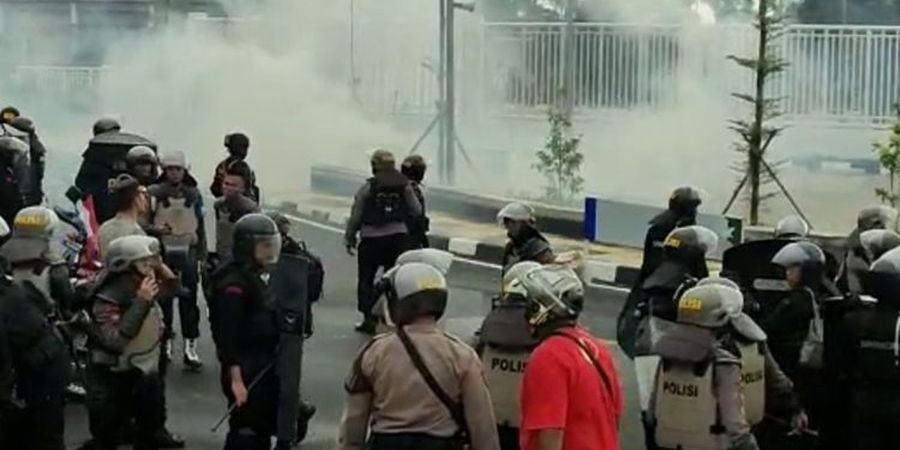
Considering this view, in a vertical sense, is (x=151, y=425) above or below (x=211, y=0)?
below

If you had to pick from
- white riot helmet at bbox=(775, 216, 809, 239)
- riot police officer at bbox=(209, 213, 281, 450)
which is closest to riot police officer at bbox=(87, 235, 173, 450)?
riot police officer at bbox=(209, 213, 281, 450)

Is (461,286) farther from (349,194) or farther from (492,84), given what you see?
(492,84)

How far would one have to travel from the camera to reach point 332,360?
1259cm

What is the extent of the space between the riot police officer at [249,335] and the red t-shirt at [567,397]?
222 cm

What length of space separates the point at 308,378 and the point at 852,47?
13349 millimetres

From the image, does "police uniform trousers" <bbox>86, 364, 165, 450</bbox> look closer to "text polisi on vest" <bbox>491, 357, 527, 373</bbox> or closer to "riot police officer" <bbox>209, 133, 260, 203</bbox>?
"text polisi on vest" <bbox>491, 357, 527, 373</bbox>

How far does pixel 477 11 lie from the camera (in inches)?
1096

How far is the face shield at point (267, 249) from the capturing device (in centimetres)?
824

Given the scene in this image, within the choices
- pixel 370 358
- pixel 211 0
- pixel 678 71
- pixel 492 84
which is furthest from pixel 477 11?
pixel 370 358

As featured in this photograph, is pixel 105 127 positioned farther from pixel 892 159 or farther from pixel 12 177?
pixel 892 159

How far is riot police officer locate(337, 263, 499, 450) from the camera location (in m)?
6.29

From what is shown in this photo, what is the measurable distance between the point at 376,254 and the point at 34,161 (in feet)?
10.1

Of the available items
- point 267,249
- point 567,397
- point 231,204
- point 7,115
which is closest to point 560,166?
point 7,115

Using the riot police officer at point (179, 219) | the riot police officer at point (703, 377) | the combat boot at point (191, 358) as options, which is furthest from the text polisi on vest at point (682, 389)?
the combat boot at point (191, 358)
